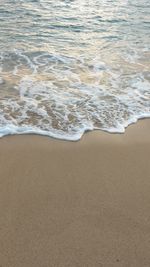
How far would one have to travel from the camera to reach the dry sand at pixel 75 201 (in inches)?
100

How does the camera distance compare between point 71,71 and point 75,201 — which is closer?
point 75,201

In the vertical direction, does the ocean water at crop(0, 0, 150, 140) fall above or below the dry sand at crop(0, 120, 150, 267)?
below

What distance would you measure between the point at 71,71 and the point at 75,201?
3.25 m

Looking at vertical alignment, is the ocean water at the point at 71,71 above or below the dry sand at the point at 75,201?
below

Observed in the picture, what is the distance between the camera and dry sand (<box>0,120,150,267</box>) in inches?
100

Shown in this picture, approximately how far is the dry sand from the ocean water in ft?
1.22

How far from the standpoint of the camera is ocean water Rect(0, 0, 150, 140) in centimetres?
435

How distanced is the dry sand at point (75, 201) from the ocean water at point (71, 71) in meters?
0.37

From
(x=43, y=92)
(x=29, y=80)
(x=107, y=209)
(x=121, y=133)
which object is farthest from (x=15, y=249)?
(x=29, y=80)

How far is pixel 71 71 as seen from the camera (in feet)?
19.2

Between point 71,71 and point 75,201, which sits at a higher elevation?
point 75,201

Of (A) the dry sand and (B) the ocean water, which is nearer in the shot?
(A) the dry sand

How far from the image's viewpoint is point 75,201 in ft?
9.96

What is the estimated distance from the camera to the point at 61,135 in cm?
401
